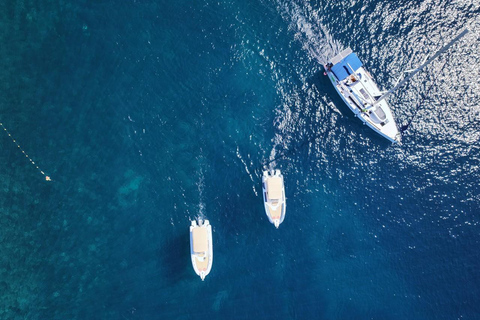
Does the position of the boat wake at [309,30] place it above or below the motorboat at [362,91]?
above

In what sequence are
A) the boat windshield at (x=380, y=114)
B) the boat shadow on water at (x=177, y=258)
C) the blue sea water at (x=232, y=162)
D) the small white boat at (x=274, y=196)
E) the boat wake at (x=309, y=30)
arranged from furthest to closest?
the boat wake at (x=309, y=30) < the boat shadow on water at (x=177, y=258) < the boat windshield at (x=380, y=114) < the blue sea water at (x=232, y=162) < the small white boat at (x=274, y=196)

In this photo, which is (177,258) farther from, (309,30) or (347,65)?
(309,30)

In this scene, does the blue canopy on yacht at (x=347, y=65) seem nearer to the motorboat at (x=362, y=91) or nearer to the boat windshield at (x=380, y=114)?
the motorboat at (x=362, y=91)

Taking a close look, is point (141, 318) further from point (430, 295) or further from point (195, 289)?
point (430, 295)

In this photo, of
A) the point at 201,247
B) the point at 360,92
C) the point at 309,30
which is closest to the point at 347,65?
the point at 360,92

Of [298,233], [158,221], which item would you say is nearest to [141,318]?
[158,221]

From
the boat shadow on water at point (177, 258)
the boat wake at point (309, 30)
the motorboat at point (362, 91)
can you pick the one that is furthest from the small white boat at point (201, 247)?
the boat wake at point (309, 30)

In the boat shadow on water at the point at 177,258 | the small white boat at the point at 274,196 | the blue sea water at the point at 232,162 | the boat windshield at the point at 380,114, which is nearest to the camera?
the small white boat at the point at 274,196
